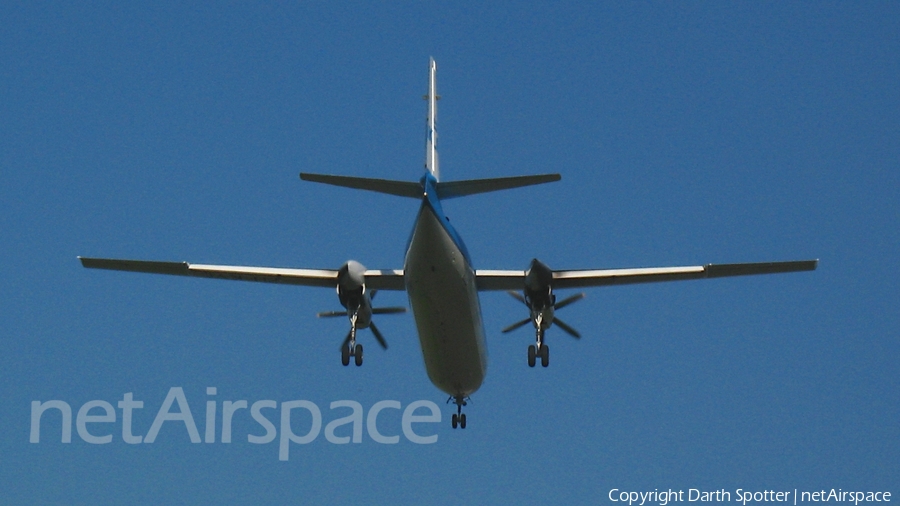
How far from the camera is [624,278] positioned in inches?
1346

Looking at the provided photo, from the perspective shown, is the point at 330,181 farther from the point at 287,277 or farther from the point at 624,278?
the point at 624,278

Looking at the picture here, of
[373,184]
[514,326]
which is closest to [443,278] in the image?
[373,184]

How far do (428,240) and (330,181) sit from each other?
3548 mm

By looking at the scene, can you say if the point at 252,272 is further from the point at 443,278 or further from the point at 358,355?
the point at 443,278

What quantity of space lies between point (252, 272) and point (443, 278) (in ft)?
22.8

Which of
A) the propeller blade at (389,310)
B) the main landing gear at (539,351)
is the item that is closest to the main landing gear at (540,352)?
the main landing gear at (539,351)

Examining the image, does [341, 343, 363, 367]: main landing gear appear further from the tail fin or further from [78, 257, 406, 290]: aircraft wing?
the tail fin

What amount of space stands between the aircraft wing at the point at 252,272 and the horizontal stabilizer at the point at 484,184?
4.75m

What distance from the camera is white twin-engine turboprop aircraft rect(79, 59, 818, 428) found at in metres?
A: 29.7

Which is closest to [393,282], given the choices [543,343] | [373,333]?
[373,333]

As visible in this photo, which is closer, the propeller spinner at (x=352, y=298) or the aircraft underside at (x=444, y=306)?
the aircraft underside at (x=444, y=306)

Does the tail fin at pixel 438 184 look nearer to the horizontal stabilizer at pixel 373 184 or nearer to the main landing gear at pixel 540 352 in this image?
the horizontal stabilizer at pixel 373 184

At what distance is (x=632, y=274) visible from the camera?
34031mm

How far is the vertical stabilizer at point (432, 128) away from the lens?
36594 mm
